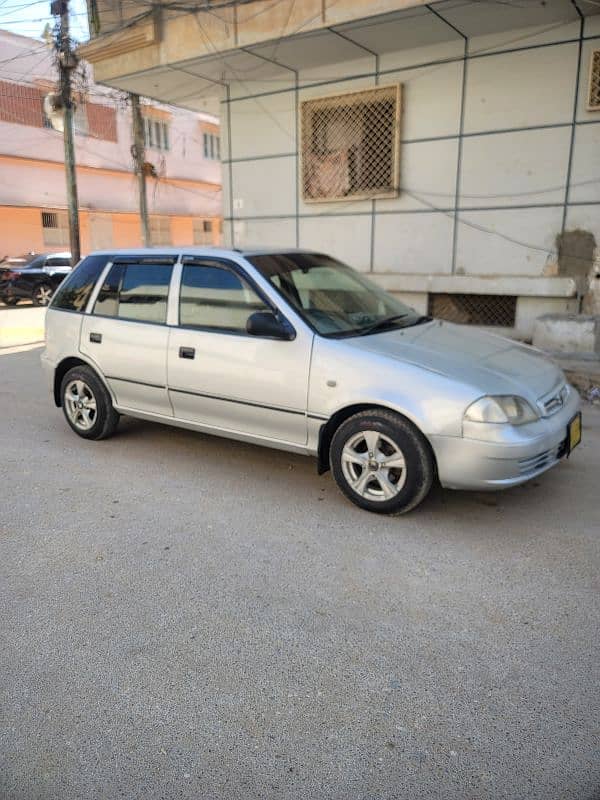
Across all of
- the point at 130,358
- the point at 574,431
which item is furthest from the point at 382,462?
the point at 130,358

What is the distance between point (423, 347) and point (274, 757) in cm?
262

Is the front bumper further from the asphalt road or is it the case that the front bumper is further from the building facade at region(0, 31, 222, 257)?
the building facade at region(0, 31, 222, 257)

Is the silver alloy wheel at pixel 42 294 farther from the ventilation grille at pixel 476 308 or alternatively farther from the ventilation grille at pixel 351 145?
the ventilation grille at pixel 476 308

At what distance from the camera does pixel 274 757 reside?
2059 mm

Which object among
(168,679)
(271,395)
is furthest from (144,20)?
(168,679)

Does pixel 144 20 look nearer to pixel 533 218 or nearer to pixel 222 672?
pixel 533 218

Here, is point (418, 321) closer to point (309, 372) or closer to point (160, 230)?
point (309, 372)

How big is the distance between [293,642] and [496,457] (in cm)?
156

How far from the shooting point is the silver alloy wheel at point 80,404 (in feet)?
17.3

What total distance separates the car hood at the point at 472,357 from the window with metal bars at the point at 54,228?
2483cm

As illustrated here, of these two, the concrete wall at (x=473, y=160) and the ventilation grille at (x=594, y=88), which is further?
the concrete wall at (x=473, y=160)

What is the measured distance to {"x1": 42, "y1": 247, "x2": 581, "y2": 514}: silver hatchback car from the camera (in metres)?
3.56

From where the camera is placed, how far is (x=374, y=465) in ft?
12.4

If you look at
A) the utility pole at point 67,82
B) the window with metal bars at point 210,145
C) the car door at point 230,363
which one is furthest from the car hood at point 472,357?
the window with metal bars at point 210,145
